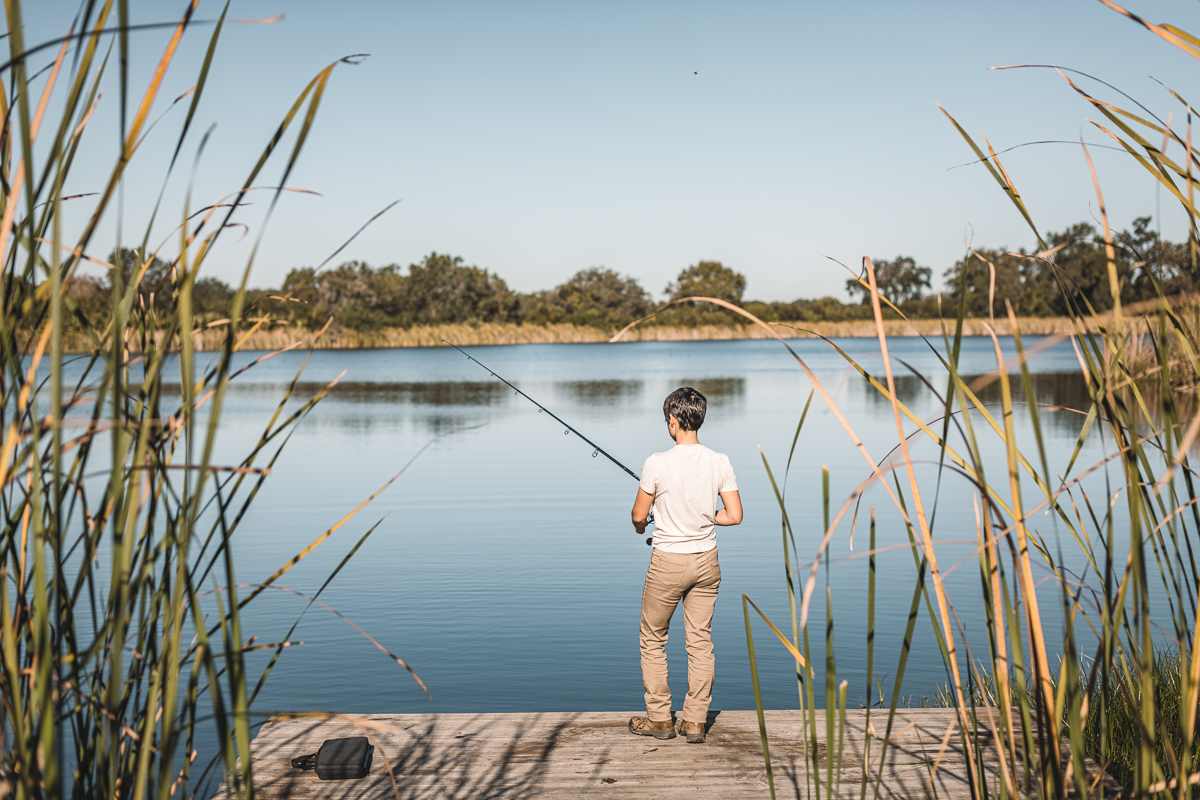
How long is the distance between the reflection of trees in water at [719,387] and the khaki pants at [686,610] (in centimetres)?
2111

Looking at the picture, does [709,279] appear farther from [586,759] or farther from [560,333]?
[586,759]

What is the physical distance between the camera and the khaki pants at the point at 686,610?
169 inches

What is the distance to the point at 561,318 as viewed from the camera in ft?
258

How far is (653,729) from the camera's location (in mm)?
4164

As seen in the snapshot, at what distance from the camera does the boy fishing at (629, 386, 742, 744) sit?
424 cm

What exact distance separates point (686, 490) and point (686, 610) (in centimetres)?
55

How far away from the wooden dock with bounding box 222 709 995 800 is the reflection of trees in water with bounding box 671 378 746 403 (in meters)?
21.3

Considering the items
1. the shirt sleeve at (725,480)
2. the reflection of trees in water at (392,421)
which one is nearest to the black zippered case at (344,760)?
the shirt sleeve at (725,480)

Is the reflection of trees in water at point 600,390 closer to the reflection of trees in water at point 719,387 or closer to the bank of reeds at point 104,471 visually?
the reflection of trees in water at point 719,387

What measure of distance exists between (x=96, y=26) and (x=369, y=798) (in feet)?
8.75

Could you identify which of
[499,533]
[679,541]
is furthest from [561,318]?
[679,541]

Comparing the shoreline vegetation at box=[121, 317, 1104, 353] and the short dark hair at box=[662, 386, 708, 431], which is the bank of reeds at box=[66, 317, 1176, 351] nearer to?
the shoreline vegetation at box=[121, 317, 1104, 353]

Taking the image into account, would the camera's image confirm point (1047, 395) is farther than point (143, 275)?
Yes

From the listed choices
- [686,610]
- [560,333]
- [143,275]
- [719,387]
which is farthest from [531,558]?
[560,333]
